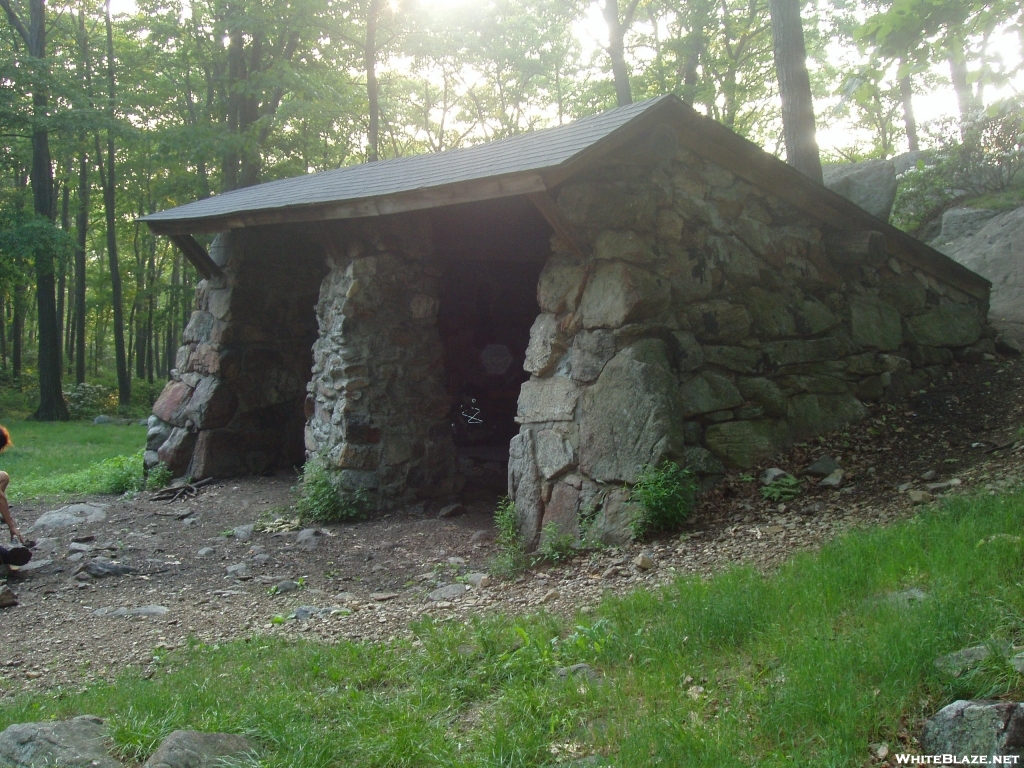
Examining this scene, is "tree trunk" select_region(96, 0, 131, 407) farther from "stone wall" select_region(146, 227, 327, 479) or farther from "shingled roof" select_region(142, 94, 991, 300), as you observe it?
"shingled roof" select_region(142, 94, 991, 300)

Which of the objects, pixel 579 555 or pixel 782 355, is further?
pixel 782 355

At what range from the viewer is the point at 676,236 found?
5.89 metres

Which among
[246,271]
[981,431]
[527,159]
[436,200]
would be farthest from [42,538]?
[981,431]

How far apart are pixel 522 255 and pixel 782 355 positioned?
4.04m

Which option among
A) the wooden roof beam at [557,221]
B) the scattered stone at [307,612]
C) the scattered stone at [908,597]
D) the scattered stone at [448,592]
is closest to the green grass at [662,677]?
the scattered stone at [908,597]

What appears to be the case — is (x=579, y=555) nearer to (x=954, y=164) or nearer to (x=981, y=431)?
(x=981, y=431)

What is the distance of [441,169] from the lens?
6.66 metres

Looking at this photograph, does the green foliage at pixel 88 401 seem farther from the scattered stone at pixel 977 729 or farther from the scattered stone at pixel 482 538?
the scattered stone at pixel 977 729

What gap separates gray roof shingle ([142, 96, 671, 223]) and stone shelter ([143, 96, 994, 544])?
0.16 feet

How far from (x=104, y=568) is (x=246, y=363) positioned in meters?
3.70

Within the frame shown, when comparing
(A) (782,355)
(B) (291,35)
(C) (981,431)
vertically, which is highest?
(B) (291,35)

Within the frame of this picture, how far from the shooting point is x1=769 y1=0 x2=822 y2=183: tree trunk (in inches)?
347

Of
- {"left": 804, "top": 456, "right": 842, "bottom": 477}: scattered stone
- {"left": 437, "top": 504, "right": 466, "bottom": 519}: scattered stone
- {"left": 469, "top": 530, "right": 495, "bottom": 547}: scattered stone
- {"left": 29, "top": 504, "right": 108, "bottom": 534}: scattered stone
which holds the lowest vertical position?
{"left": 469, "top": 530, "right": 495, "bottom": 547}: scattered stone

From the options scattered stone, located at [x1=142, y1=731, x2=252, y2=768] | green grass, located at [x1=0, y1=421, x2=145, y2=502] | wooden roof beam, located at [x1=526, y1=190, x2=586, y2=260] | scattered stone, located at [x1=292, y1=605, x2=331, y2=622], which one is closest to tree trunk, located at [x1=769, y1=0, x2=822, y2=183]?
wooden roof beam, located at [x1=526, y1=190, x2=586, y2=260]
